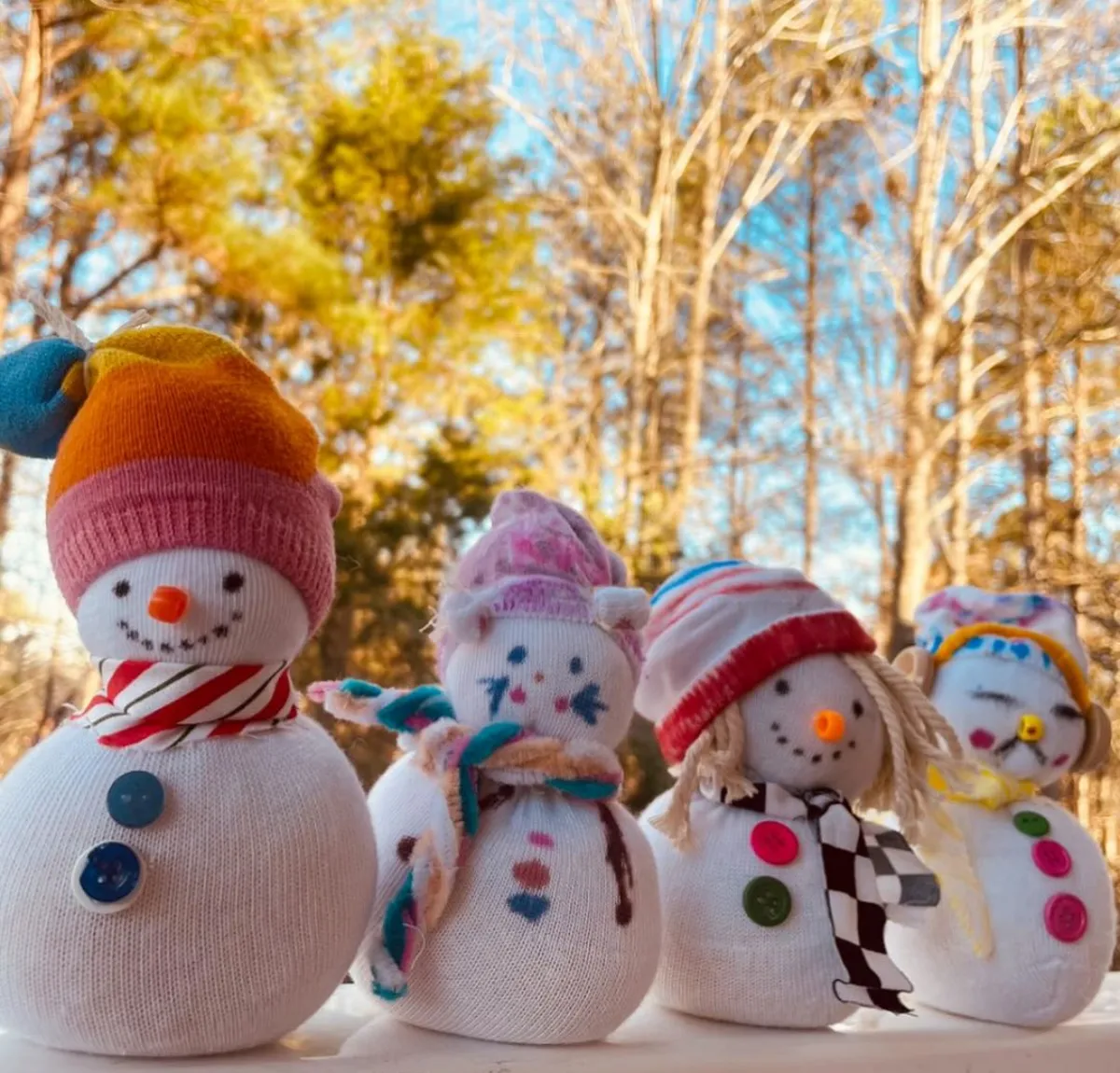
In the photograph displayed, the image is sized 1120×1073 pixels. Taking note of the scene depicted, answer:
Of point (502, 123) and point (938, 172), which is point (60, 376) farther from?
point (938, 172)

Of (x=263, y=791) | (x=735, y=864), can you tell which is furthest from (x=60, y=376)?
(x=735, y=864)

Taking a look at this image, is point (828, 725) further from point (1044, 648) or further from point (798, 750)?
point (1044, 648)

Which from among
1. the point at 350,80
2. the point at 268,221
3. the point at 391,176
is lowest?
the point at 268,221

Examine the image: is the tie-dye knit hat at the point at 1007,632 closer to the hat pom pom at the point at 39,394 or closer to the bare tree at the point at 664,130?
the hat pom pom at the point at 39,394

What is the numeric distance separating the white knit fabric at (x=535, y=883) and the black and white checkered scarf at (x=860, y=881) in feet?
0.35

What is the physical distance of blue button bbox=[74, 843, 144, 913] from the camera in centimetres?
41

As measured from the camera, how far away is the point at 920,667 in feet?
2.52

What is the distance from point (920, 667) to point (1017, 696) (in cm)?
6

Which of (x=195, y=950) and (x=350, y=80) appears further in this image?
(x=350, y=80)

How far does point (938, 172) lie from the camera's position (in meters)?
2.27

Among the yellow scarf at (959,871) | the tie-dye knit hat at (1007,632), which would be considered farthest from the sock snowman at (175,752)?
the tie-dye knit hat at (1007,632)

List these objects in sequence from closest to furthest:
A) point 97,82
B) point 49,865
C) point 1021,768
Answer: point 49,865, point 1021,768, point 97,82

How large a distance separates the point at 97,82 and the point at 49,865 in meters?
1.42

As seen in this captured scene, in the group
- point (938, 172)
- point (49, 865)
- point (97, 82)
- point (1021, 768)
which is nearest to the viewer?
point (49, 865)
